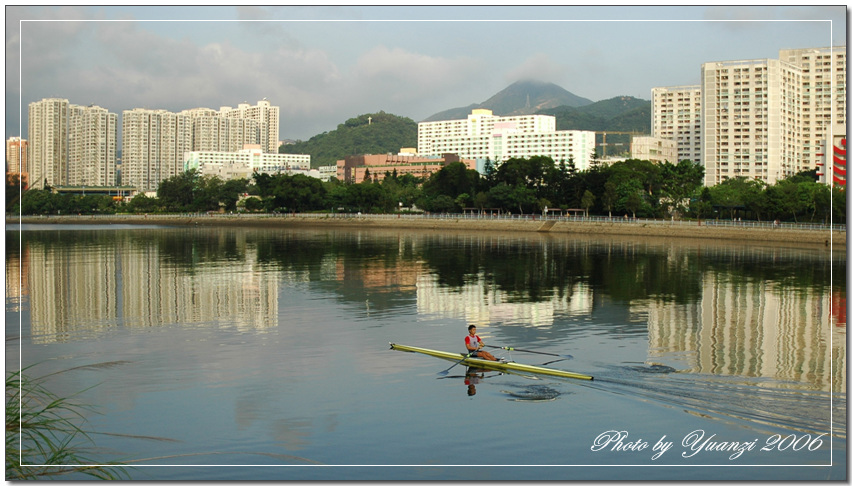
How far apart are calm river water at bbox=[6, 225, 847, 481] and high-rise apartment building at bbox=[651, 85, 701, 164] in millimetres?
134380

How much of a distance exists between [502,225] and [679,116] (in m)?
101

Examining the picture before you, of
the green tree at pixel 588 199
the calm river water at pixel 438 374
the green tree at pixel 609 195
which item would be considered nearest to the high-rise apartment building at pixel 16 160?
the calm river water at pixel 438 374

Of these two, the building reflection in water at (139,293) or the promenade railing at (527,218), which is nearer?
the building reflection in water at (139,293)

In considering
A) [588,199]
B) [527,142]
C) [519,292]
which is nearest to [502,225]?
[588,199]

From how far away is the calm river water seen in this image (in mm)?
11562

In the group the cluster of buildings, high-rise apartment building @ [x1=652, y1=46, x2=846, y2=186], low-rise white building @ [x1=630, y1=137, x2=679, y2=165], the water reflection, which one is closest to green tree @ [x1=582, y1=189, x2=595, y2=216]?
the cluster of buildings

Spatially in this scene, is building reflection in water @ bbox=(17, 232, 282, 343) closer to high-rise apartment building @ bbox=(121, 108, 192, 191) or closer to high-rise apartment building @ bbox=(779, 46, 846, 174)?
high-rise apartment building @ bbox=(779, 46, 846, 174)

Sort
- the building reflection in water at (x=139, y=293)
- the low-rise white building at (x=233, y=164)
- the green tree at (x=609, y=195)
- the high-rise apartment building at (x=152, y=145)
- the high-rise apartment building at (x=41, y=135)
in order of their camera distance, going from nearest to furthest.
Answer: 1. the high-rise apartment building at (x=41, y=135)
2. the building reflection in water at (x=139, y=293)
3. the green tree at (x=609, y=195)
4. the low-rise white building at (x=233, y=164)
5. the high-rise apartment building at (x=152, y=145)

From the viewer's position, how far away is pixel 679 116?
16712cm

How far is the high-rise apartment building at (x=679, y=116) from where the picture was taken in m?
163

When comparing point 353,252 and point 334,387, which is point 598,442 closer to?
point 334,387

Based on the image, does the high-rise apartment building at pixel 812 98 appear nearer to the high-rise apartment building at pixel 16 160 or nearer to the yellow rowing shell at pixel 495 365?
the yellow rowing shell at pixel 495 365

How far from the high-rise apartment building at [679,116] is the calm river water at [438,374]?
134380 millimetres

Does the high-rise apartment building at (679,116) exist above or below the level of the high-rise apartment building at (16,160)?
above
